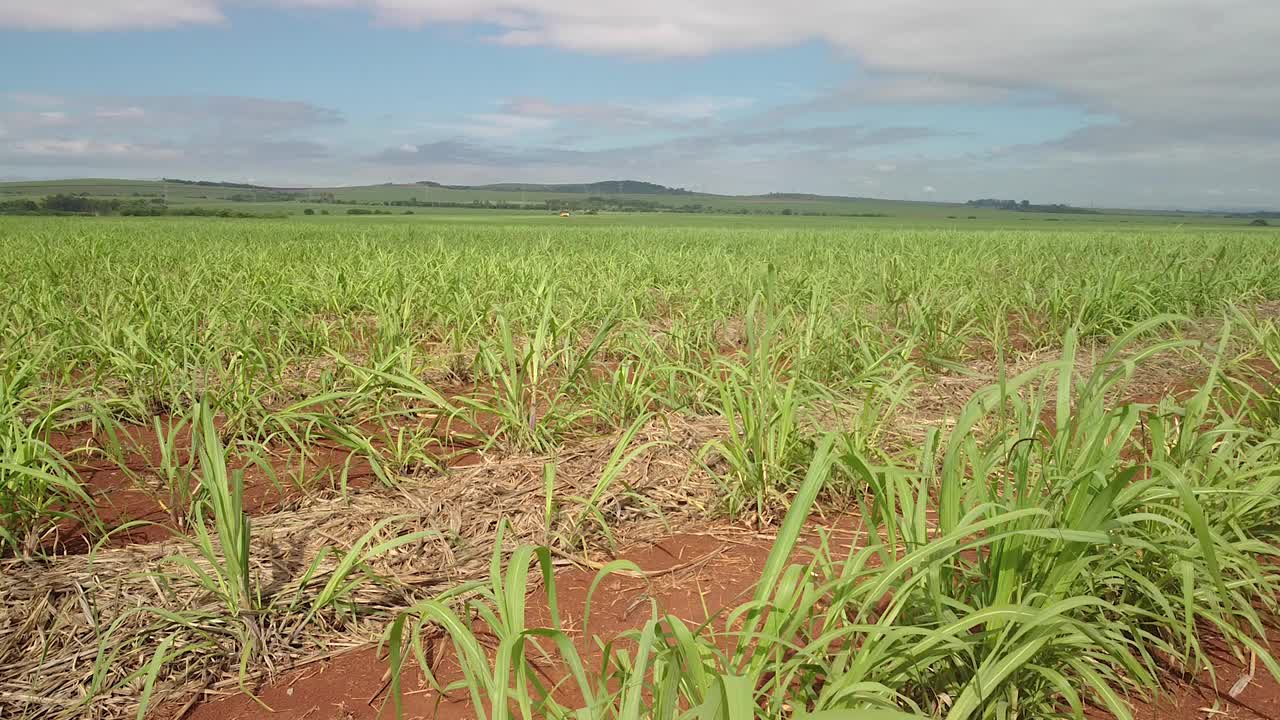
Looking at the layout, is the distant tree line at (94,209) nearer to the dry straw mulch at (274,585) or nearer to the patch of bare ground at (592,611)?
the dry straw mulch at (274,585)

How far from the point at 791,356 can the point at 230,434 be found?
7.68 feet

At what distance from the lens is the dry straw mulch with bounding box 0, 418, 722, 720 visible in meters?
1.57

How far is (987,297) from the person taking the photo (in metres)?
4.50

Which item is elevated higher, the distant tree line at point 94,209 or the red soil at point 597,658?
the distant tree line at point 94,209

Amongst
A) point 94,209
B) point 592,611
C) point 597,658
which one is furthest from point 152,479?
point 94,209

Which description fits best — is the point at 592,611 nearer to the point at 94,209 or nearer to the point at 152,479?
the point at 152,479

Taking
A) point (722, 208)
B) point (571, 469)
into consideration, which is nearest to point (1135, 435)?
point (571, 469)

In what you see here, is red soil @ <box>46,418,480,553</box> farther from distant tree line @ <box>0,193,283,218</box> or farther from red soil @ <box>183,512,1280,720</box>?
distant tree line @ <box>0,193,283,218</box>

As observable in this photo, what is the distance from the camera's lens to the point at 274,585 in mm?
1829

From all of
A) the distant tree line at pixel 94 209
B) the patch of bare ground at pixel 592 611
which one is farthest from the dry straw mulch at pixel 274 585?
the distant tree line at pixel 94 209

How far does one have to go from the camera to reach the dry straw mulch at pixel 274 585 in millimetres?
1569

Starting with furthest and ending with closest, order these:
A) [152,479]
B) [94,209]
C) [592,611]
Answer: [94,209], [152,479], [592,611]

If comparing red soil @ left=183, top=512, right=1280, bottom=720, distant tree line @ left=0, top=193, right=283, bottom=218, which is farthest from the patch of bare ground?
distant tree line @ left=0, top=193, right=283, bottom=218

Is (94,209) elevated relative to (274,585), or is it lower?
elevated
